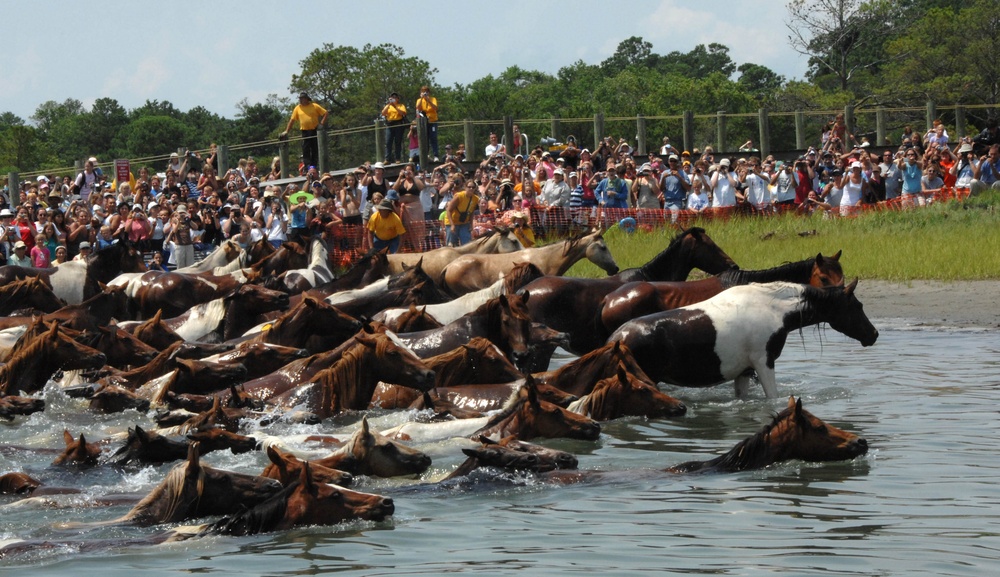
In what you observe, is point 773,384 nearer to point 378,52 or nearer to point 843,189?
point 843,189

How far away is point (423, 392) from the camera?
1071cm

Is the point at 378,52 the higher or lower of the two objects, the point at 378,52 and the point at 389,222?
the higher

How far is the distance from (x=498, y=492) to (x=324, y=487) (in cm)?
135

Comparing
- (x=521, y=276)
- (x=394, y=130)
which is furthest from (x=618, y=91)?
(x=521, y=276)

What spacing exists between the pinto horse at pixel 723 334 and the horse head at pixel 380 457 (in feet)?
11.3

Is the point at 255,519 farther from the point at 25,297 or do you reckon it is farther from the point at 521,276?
the point at 25,297

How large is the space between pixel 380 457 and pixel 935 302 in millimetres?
11305

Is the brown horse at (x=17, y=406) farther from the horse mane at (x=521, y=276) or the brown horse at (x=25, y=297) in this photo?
the brown horse at (x=25, y=297)

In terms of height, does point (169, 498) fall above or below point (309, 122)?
below

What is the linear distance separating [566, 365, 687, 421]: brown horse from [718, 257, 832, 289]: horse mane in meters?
2.50

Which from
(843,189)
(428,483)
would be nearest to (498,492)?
(428,483)

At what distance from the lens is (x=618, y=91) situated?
72.9m

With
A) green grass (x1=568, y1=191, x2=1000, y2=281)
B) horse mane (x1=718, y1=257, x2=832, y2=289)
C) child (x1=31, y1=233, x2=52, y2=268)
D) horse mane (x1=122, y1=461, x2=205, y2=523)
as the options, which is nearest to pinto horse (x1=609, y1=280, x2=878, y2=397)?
horse mane (x1=718, y1=257, x2=832, y2=289)

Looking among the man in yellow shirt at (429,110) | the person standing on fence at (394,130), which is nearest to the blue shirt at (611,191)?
the man in yellow shirt at (429,110)
